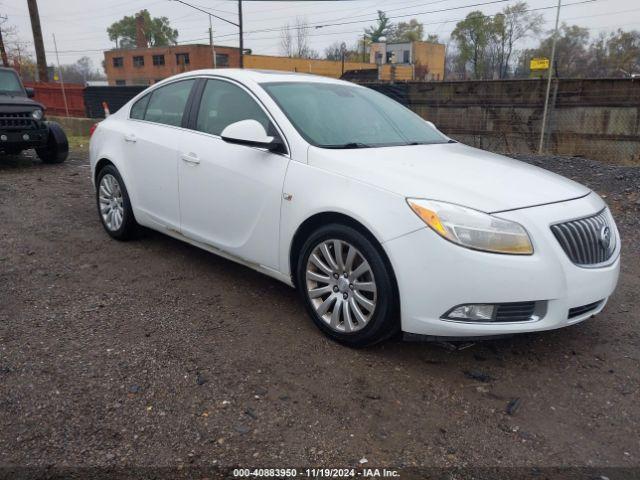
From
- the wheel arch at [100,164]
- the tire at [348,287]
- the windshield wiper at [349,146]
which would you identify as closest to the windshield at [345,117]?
the windshield wiper at [349,146]

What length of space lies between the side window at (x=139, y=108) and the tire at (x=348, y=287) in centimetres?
249

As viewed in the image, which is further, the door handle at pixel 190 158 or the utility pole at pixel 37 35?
the utility pole at pixel 37 35

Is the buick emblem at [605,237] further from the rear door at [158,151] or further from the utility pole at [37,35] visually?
the utility pole at [37,35]

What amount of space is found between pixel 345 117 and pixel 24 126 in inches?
299

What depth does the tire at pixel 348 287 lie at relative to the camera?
2898mm

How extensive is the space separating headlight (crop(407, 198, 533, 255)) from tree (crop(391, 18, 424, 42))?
96.0m

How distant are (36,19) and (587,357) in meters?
26.7

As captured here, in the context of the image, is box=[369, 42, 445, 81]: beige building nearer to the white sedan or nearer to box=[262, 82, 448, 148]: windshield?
box=[262, 82, 448, 148]: windshield

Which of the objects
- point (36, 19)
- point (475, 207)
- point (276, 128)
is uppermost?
point (36, 19)

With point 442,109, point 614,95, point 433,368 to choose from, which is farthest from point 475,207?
point 442,109

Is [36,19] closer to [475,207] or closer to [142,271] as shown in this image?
[142,271]

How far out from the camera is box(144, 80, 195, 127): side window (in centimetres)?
436

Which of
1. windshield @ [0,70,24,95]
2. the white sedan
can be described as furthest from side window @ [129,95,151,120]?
windshield @ [0,70,24,95]

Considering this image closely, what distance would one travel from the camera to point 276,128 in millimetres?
3516
